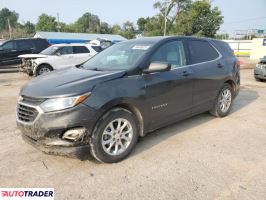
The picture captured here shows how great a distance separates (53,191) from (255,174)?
2.54 m

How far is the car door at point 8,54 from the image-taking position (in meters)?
15.8

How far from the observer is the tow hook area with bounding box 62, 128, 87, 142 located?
350 centimetres

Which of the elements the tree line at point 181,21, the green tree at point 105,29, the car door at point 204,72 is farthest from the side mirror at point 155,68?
the green tree at point 105,29

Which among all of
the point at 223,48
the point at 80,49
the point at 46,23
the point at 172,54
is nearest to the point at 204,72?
the point at 172,54

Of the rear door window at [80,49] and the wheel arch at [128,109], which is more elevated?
the rear door window at [80,49]

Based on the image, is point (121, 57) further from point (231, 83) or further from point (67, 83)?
point (231, 83)

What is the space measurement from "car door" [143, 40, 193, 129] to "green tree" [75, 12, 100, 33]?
85184mm

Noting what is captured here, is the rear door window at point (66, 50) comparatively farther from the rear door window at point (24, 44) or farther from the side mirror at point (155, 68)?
the side mirror at point (155, 68)

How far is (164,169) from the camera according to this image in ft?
12.3

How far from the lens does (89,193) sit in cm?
320

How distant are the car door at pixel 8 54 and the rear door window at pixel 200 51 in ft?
43.6

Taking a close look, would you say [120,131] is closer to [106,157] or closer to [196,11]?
[106,157]

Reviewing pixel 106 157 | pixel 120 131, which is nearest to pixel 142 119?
pixel 120 131

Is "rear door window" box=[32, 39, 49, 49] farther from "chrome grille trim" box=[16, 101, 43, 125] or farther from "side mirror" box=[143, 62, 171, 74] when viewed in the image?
"side mirror" box=[143, 62, 171, 74]
